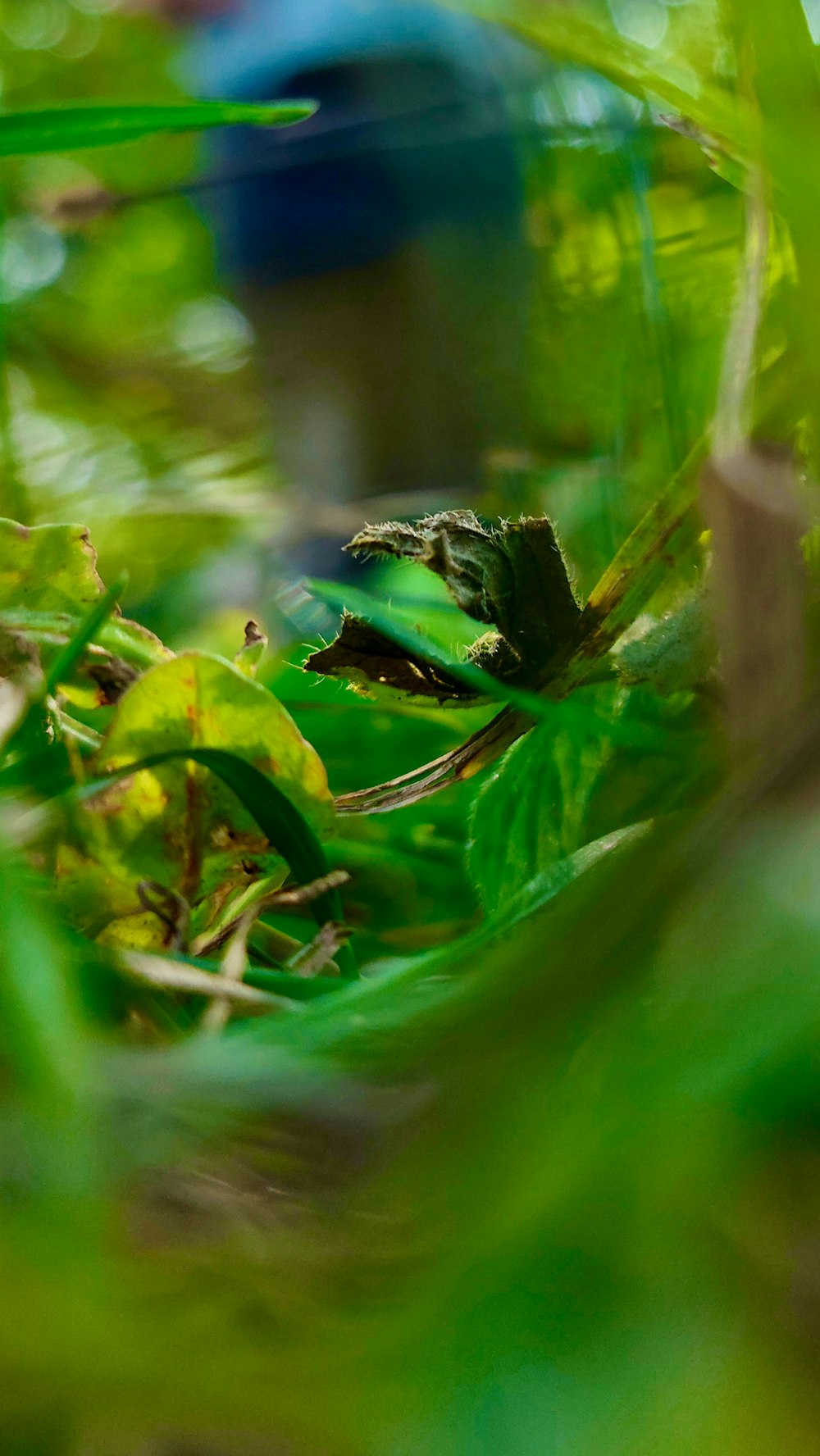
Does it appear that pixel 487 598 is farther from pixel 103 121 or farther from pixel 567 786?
pixel 103 121

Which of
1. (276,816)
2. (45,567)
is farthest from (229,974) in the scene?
(45,567)

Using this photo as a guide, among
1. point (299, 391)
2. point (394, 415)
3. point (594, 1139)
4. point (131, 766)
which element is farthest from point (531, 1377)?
point (299, 391)

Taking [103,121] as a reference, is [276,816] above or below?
below

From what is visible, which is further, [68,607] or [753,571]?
[68,607]

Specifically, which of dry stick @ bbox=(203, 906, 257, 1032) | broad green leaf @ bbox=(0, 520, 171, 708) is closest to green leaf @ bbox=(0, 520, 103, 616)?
broad green leaf @ bbox=(0, 520, 171, 708)

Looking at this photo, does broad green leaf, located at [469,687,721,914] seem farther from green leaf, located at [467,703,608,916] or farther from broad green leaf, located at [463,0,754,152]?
broad green leaf, located at [463,0,754,152]

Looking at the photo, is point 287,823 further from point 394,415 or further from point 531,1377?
point 394,415

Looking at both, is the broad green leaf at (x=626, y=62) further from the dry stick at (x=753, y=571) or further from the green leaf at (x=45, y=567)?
the green leaf at (x=45, y=567)
